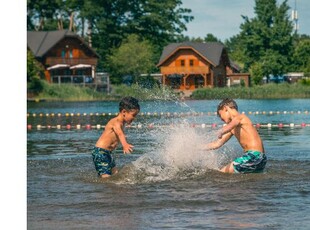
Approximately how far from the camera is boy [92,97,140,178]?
13.4 metres

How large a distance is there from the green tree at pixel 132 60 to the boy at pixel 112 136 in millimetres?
80906

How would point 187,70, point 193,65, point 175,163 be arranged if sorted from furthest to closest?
point 193,65 < point 187,70 < point 175,163

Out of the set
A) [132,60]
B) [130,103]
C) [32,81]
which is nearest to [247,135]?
[130,103]

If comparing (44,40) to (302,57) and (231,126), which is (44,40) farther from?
(231,126)

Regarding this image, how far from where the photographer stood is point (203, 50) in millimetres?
99438

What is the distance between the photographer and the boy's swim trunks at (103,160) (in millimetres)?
13672

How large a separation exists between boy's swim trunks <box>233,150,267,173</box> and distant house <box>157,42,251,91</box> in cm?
8179

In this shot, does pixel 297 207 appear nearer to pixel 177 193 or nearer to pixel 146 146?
pixel 177 193

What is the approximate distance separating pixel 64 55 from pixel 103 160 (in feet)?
274

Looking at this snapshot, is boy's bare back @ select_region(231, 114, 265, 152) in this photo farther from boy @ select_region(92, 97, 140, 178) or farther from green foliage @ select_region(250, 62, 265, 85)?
green foliage @ select_region(250, 62, 265, 85)

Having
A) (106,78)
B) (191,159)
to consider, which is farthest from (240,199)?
(106,78)

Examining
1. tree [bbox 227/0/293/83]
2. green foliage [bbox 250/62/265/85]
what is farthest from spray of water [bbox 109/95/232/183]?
tree [bbox 227/0/293/83]
